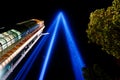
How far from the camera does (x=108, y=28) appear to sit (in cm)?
1178

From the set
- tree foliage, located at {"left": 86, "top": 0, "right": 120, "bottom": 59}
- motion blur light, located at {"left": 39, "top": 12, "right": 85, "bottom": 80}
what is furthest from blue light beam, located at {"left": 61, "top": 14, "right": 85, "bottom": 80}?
tree foliage, located at {"left": 86, "top": 0, "right": 120, "bottom": 59}

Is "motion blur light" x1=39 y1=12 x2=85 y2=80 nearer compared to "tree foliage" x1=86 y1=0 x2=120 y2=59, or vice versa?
"tree foliage" x1=86 y1=0 x2=120 y2=59

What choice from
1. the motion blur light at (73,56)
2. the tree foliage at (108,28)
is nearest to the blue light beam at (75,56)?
the motion blur light at (73,56)

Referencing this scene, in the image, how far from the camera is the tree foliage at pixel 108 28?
458 inches

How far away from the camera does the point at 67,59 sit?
45.3m

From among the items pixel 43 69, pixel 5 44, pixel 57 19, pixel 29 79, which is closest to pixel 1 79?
pixel 5 44

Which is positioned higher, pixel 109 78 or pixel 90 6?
pixel 90 6

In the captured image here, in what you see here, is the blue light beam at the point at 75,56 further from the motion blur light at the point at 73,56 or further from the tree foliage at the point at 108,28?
the tree foliage at the point at 108,28

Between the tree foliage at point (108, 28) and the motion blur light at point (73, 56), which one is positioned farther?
the motion blur light at point (73, 56)

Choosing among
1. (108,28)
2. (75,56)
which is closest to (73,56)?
(75,56)

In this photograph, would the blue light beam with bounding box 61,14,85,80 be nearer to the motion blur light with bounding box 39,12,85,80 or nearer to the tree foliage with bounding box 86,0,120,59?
the motion blur light with bounding box 39,12,85,80

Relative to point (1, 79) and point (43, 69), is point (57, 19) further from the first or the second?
point (1, 79)

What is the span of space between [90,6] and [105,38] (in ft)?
112

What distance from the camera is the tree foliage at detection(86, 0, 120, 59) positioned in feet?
38.2
